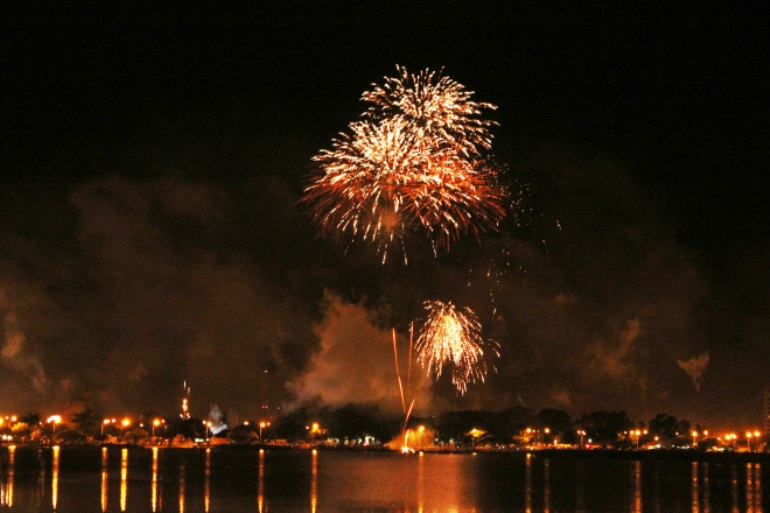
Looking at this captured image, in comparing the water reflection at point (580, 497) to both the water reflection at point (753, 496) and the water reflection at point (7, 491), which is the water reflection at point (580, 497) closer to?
the water reflection at point (753, 496)

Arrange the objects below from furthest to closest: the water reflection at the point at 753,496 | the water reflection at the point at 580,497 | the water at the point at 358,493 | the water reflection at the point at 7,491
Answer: the water reflection at the point at 753,496, the water reflection at the point at 580,497, the water at the point at 358,493, the water reflection at the point at 7,491

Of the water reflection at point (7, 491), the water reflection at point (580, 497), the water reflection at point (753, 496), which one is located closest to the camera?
the water reflection at point (7, 491)

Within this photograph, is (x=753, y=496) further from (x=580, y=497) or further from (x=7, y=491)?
(x=7, y=491)

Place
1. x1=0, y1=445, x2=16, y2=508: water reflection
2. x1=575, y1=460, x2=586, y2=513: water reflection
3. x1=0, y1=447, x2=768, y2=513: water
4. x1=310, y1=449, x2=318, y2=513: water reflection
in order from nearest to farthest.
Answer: x1=0, y1=445, x2=16, y2=508: water reflection
x1=0, y1=447, x2=768, y2=513: water
x1=310, y1=449, x2=318, y2=513: water reflection
x1=575, y1=460, x2=586, y2=513: water reflection

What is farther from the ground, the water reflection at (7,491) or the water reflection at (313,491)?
the water reflection at (7,491)

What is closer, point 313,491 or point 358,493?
point 358,493

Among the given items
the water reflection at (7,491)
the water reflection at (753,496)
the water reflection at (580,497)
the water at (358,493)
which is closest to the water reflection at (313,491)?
the water at (358,493)

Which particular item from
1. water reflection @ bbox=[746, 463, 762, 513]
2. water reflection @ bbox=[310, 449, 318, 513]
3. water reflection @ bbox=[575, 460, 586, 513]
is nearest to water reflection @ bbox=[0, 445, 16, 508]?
water reflection @ bbox=[310, 449, 318, 513]

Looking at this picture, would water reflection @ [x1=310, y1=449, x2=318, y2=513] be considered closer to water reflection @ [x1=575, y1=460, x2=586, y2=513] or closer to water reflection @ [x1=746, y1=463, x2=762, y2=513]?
water reflection @ [x1=575, y1=460, x2=586, y2=513]

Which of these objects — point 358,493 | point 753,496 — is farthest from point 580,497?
point 358,493

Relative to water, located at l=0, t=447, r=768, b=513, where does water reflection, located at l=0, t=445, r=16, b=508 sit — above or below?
above

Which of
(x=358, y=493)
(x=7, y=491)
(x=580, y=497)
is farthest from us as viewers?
(x=580, y=497)

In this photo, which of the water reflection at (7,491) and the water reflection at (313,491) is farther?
the water reflection at (313,491)

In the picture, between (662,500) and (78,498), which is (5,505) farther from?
(662,500)
